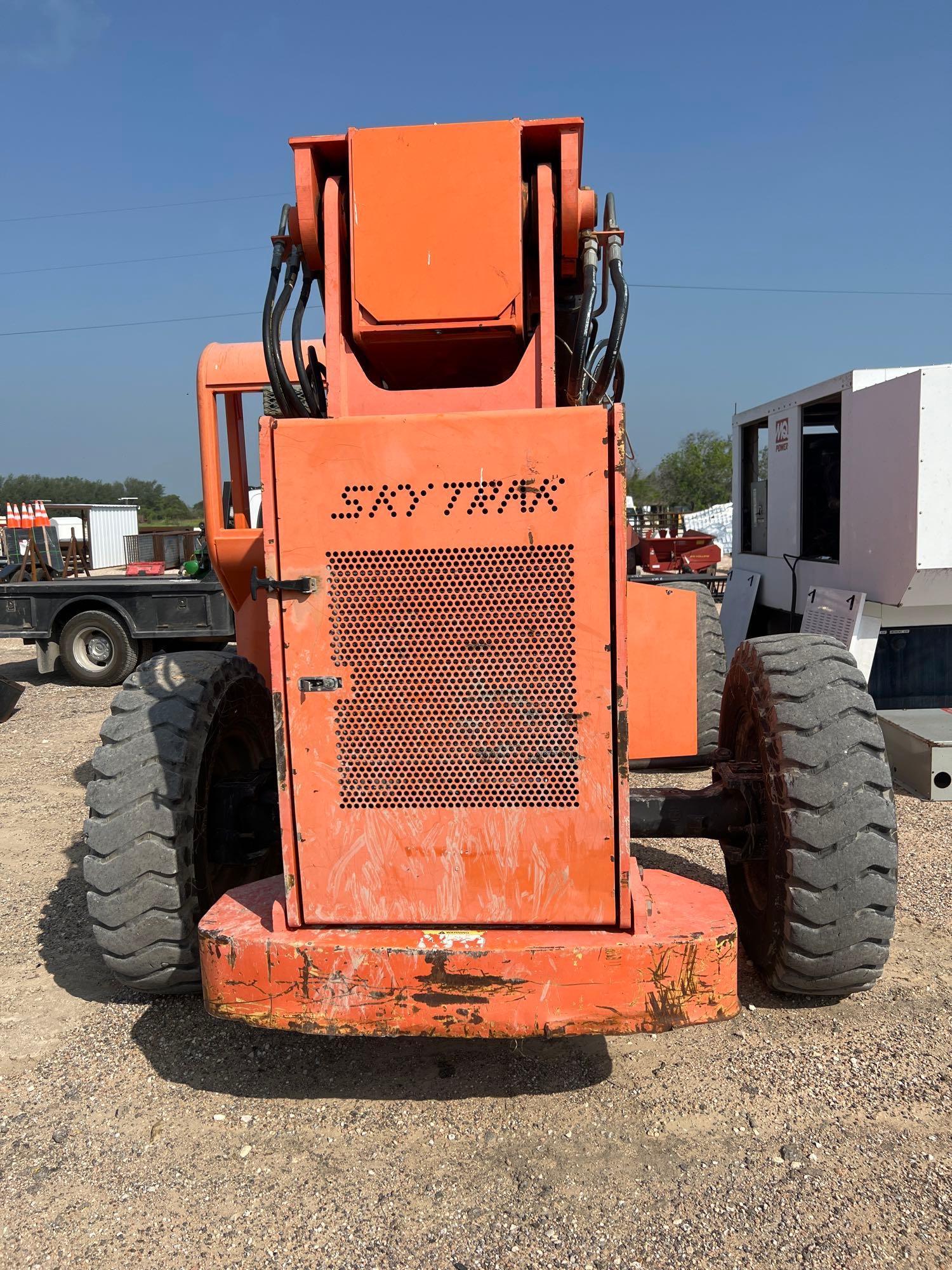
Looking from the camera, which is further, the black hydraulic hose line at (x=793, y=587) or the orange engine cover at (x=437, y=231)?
the black hydraulic hose line at (x=793, y=587)

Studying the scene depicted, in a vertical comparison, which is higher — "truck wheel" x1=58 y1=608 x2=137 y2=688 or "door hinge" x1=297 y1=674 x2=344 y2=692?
"door hinge" x1=297 y1=674 x2=344 y2=692

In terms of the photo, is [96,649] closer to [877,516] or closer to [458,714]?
[877,516]

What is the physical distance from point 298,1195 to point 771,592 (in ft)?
26.9

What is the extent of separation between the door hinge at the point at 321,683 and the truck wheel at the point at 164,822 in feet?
2.77

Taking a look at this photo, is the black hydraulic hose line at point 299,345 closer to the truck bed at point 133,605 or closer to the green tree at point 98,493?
the truck bed at point 133,605

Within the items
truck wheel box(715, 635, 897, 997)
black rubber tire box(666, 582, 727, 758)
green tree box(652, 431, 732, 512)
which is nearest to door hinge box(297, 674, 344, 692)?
truck wheel box(715, 635, 897, 997)

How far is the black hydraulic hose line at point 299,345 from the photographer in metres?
3.14

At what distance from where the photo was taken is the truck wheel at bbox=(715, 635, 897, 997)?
3047 mm

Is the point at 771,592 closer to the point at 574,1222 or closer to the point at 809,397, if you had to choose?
the point at 809,397

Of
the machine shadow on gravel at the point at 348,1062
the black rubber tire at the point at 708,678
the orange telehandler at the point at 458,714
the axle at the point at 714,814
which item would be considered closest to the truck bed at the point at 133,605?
the black rubber tire at the point at 708,678

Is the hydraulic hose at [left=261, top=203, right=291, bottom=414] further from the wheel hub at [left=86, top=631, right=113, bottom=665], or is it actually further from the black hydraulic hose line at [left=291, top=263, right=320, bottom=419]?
the wheel hub at [left=86, top=631, right=113, bottom=665]

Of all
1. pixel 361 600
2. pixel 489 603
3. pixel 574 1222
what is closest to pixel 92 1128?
pixel 574 1222

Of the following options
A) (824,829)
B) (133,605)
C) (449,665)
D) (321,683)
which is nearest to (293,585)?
(321,683)

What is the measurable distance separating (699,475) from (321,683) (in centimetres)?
7414
